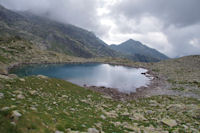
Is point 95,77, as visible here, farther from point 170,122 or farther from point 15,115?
point 15,115

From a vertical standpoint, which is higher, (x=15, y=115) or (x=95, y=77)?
(x=15, y=115)

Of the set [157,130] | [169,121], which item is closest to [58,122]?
[157,130]

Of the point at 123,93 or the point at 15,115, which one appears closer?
the point at 15,115

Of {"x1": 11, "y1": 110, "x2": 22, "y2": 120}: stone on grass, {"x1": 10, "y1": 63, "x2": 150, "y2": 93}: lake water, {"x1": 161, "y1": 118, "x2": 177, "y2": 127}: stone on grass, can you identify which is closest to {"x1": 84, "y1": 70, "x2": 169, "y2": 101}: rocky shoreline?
{"x1": 10, "y1": 63, "x2": 150, "y2": 93}: lake water

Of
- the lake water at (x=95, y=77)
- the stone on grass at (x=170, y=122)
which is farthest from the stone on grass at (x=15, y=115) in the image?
the lake water at (x=95, y=77)

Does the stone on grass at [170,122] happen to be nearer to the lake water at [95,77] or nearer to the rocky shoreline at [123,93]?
the rocky shoreline at [123,93]

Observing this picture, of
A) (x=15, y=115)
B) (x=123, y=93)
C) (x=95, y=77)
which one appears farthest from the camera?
(x=95, y=77)

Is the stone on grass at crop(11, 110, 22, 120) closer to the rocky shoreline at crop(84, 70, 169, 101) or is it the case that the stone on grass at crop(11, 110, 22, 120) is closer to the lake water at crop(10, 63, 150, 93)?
the rocky shoreline at crop(84, 70, 169, 101)

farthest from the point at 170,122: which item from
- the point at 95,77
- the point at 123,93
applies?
the point at 95,77

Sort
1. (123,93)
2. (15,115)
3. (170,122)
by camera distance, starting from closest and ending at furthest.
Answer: (15,115) → (170,122) → (123,93)

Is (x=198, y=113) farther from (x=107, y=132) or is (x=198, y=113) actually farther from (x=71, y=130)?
(x=71, y=130)

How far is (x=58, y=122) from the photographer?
38.9 feet

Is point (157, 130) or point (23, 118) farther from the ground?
point (23, 118)

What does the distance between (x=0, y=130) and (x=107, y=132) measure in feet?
31.7
